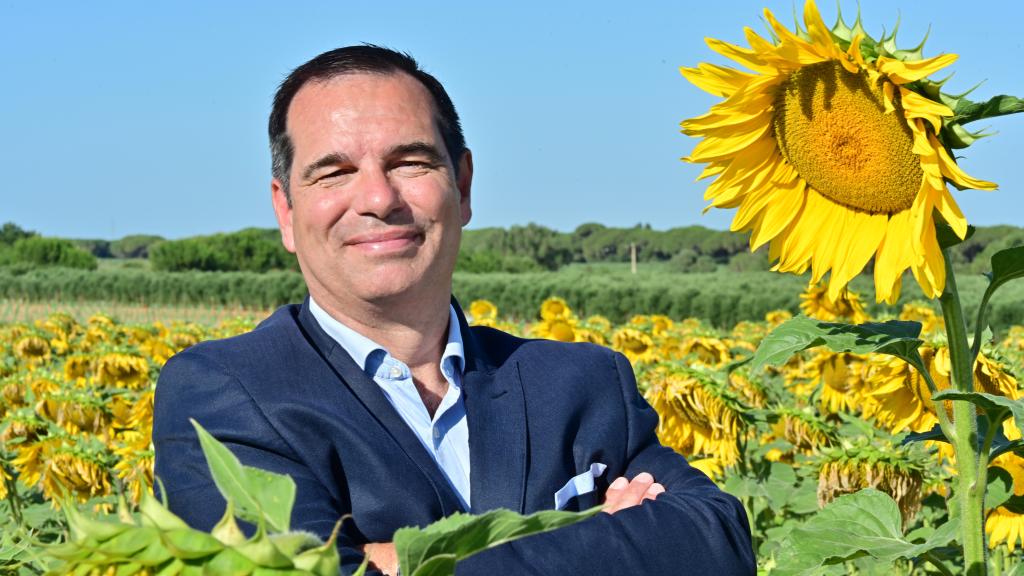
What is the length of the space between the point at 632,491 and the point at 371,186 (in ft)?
2.28

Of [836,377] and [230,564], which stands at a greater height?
[230,564]

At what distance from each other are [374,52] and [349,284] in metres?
0.43

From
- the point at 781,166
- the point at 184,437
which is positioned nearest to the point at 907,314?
the point at 781,166

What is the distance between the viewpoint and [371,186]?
2.02 m

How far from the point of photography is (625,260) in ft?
186

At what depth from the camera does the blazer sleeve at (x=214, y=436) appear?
1.70 metres

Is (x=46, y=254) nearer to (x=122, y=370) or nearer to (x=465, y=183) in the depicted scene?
(x=122, y=370)

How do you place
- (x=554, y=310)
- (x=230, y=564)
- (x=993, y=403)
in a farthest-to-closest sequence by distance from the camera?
1. (x=554, y=310)
2. (x=993, y=403)
3. (x=230, y=564)

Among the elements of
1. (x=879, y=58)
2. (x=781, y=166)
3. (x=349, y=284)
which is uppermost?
(x=879, y=58)

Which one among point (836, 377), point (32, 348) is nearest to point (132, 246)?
point (32, 348)

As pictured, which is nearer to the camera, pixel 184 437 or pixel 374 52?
pixel 184 437

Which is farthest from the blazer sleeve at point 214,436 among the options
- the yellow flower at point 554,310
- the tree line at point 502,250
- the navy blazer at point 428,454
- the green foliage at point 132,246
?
the green foliage at point 132,246

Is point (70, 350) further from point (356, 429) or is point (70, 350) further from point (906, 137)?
point (906, 137)

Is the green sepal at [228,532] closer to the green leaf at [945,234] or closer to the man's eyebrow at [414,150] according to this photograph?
the green leaf at [945,234]
